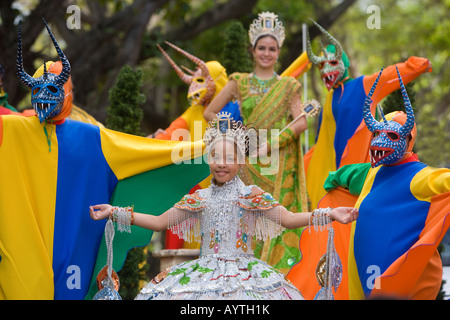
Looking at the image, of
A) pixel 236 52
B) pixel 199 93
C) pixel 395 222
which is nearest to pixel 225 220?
pixel 395 222

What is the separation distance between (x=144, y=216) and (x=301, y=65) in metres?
A: 3.97

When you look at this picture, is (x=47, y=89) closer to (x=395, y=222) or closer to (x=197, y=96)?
(x=395, y=222)

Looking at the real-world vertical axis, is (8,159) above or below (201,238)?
above

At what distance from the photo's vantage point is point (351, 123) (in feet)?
26.0

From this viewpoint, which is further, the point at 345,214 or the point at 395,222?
the point at 395,222

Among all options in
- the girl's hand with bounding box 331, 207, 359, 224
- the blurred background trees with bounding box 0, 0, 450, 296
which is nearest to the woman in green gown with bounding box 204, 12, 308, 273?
the blurred background trees with bounding box 0, 0, 450, 296

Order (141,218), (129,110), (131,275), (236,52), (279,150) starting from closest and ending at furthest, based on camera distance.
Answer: (141,218), (279,150), (131,275), (129,110), (236,52)

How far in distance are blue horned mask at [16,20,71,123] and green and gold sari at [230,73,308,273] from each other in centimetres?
235

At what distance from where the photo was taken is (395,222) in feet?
19.5

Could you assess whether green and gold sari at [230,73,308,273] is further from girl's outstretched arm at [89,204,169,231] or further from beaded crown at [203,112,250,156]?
girl's outstretched arm at [89,204,169,231]

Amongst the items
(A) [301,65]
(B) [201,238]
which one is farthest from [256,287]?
(A) [301,65]

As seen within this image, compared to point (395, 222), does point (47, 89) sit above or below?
above

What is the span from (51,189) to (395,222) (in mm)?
2488

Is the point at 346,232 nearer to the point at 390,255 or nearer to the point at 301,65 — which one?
the point at 390,255
